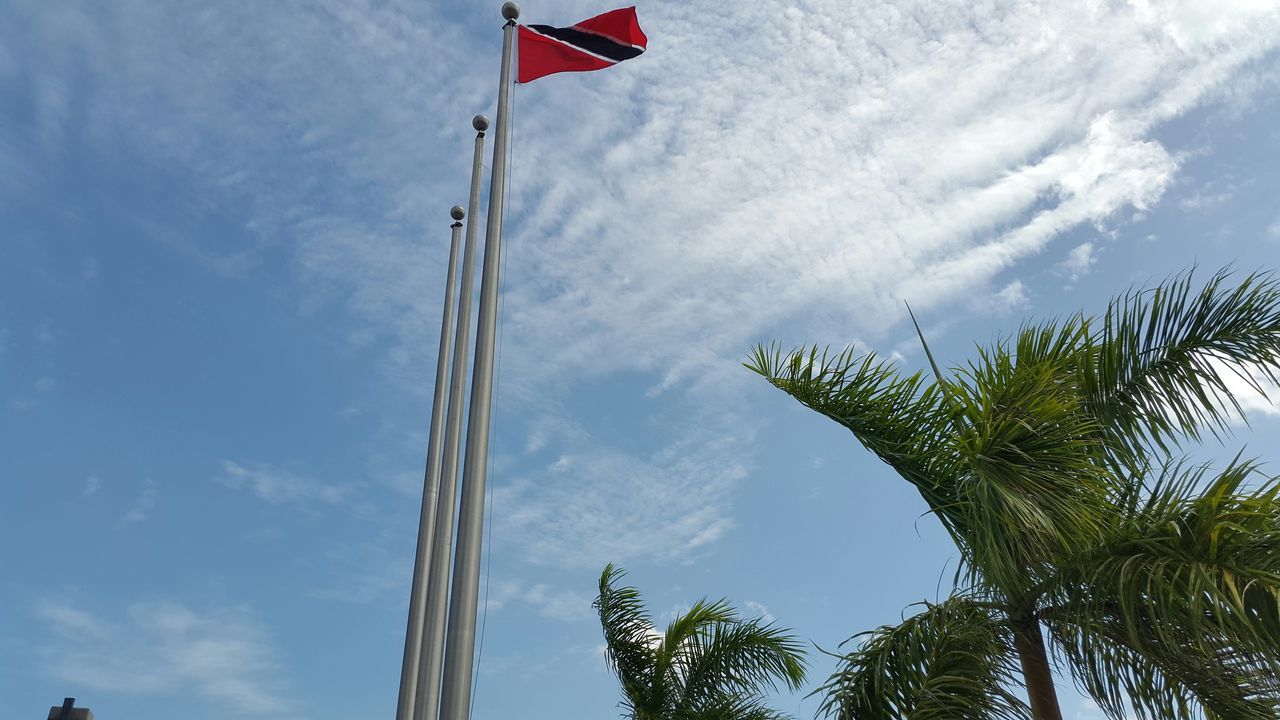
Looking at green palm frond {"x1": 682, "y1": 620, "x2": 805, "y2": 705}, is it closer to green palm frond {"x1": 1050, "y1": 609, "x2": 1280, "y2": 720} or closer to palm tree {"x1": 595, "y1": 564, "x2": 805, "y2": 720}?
palm tree {"x1": 595, "y1": 564, "x2": 805, "y2": 720}

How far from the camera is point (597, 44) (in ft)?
37.2

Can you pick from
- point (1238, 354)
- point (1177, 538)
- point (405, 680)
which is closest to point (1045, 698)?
point (1177, 538)

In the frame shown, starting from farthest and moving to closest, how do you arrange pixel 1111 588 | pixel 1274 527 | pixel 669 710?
pixel 669 710 < pixel 1111 588 < pixel 1274 527

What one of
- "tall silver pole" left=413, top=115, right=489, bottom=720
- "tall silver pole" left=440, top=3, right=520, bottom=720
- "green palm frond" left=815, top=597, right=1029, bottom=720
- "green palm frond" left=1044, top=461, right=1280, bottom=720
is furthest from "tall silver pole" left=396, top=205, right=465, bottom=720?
"green palm frond" left=1044, top=461, right=1280, bottom=720

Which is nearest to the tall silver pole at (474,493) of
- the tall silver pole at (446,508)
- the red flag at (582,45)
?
the tall silver pole at (446,508)

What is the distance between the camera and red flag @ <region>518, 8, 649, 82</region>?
1133cm

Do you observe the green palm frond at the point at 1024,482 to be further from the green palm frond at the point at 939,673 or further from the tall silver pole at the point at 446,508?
the tall silver pole at the point at 446,508

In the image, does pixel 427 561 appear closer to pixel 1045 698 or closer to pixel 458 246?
pixel 458 246

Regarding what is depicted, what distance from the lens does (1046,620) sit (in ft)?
22.8

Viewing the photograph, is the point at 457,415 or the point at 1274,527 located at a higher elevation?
the point at 457,415

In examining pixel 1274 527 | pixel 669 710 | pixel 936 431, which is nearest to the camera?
pixel 1274 527

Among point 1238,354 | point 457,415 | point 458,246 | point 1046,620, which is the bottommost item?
point 1046,620

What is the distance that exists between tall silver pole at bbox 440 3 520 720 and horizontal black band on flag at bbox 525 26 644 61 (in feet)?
6.55

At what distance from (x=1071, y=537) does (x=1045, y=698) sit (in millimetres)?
1288
